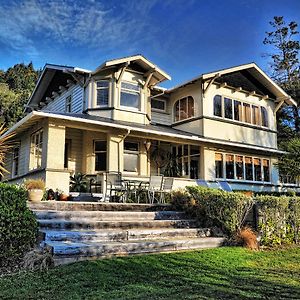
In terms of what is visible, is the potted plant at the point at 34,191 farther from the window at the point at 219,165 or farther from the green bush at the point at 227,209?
the window at the point at 219,165

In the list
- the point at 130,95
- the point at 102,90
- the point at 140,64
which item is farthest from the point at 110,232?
the point at 140,64

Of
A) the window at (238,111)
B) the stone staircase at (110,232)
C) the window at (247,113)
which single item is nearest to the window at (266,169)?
the window at (247,113)

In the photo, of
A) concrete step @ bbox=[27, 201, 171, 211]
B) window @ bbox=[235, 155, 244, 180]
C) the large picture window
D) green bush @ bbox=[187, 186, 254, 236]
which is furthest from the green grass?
window @ bbox=[235, 155, 244, 180]

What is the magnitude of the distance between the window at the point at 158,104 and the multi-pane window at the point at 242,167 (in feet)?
14.3

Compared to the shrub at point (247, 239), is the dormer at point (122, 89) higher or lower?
higher

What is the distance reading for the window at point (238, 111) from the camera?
66.3ft

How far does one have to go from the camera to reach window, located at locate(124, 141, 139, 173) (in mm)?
16453

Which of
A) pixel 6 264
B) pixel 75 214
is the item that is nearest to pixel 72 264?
pixel 6 264

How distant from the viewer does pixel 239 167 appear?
19.6m

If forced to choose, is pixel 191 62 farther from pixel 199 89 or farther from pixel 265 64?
pixel 265 64

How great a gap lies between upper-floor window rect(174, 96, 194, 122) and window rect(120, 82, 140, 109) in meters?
3.47

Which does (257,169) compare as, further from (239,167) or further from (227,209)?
(227,209)

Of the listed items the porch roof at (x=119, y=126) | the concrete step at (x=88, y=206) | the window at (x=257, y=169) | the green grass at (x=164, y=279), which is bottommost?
the green grass at (x=164, y=279)

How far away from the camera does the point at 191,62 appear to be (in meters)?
26.3
